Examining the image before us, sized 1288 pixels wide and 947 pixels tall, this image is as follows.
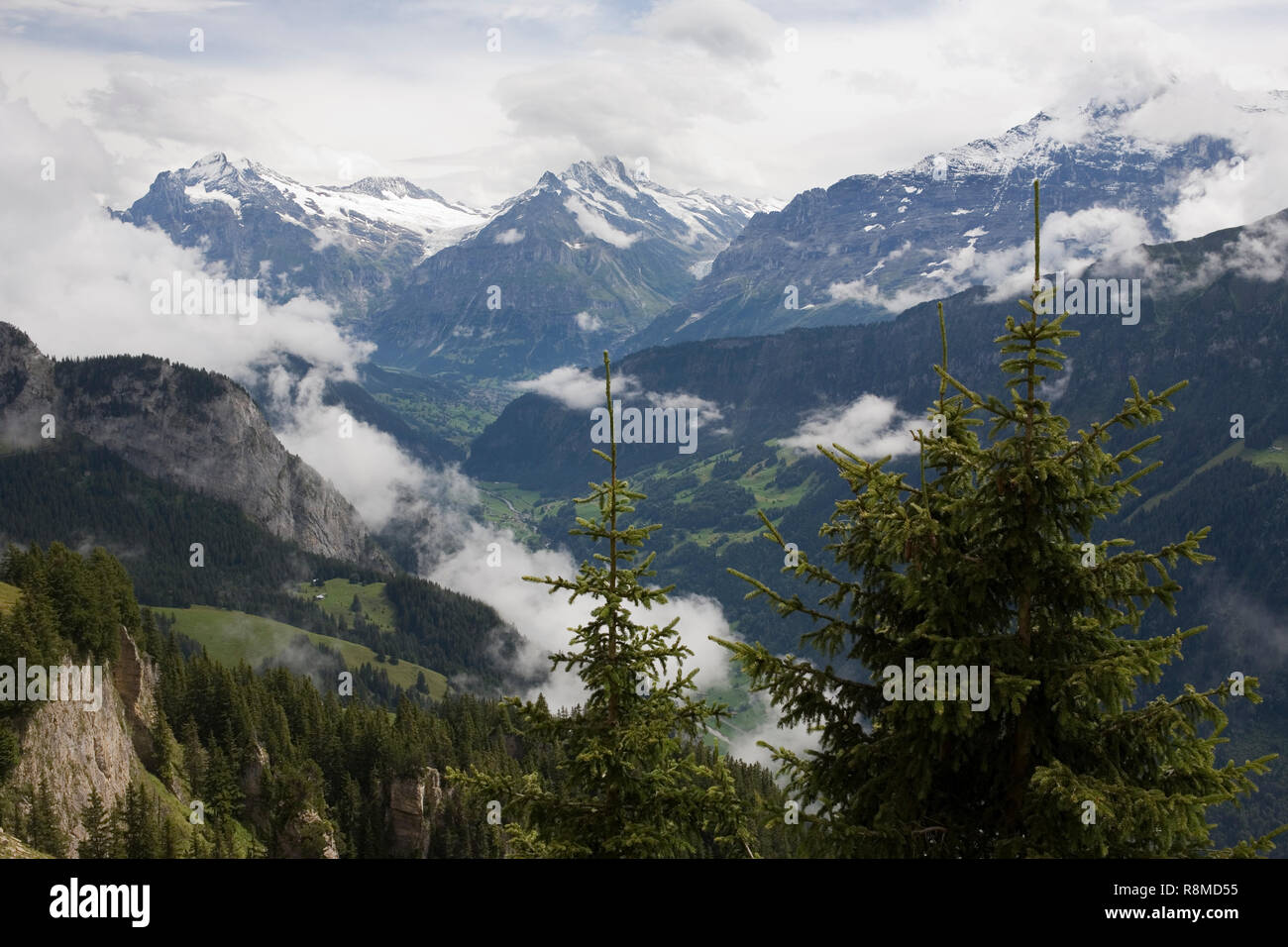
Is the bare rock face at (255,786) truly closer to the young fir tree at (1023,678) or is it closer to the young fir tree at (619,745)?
the young fir tree at (619,745)

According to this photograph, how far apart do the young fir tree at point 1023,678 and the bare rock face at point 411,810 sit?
351ft

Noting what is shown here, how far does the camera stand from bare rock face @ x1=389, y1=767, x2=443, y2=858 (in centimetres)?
11412

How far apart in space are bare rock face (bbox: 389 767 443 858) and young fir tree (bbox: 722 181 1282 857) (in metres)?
107

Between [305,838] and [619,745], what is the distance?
81449 millimetres

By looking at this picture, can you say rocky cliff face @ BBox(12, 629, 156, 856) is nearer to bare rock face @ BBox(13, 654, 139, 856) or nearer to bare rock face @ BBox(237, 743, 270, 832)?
bare rock face @ BBox(13, 654, 139, 856)

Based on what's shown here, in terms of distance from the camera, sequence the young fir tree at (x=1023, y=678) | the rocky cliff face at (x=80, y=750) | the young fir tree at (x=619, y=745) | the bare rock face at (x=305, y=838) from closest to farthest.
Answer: the young fir tree at (x=1023, y=678) < the young fir tree at (x=619, y=745) < the rocky cliff face at (x=80, y=750) < the bare rock face at (x=305, y=838)

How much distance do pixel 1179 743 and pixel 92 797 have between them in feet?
267

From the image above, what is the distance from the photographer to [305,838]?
88812 mm

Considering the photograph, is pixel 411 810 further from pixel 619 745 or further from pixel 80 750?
pixel 619 745

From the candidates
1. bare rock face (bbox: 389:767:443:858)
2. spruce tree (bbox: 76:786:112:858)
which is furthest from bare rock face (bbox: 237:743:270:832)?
spruce tree (bbox: 76:786:112:858)

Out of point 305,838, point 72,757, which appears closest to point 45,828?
point 72,757

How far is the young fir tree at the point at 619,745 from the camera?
67.8ft

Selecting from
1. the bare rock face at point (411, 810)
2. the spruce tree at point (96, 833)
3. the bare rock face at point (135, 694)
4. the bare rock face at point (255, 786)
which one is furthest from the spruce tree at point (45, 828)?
the bare rock face at point (411, 810)
